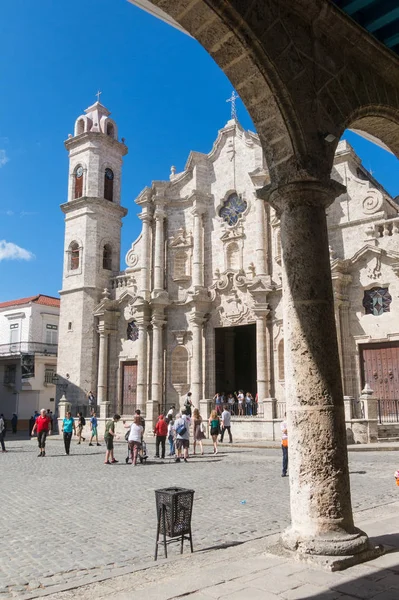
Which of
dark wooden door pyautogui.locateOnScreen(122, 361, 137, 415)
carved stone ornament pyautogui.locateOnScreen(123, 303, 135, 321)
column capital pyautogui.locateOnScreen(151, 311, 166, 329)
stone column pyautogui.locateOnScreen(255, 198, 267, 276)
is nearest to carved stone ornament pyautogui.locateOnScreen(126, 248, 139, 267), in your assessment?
carved stone ornament pyautogui.locateOnScreen(123, 303, 135, 321)

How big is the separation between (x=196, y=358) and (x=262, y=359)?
3.63 m

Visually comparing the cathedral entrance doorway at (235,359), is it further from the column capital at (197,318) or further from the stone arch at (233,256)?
the stone arch at (233,256)

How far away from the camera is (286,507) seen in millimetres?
7996

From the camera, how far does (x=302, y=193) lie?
5383 millimetres

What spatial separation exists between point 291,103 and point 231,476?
8419 mm

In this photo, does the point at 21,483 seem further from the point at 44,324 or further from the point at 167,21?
the point at 44,324

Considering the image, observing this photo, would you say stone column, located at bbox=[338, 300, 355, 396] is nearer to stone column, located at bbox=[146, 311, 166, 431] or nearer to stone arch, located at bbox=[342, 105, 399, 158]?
stone column, located at bbox=[146, 311, 166, 431]

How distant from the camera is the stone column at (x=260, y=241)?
24.1 m

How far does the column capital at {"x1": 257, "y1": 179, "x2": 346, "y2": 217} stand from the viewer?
5363 millimetres

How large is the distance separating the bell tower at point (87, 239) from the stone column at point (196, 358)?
599 cm

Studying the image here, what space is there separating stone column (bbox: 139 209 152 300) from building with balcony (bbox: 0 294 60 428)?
40.1 feet

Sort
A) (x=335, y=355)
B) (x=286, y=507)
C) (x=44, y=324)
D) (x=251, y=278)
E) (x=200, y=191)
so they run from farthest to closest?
1. (x=44, y=324)
2. (x=200, y=191)
3. (x=251, y=278)
4. (x=286, y=507)
5. (x=335, y=355)

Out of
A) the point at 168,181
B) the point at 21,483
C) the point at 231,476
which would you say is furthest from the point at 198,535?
the point at 168,181

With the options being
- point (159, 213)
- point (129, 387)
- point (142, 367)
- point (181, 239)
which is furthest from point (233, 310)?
point (129, 387)
